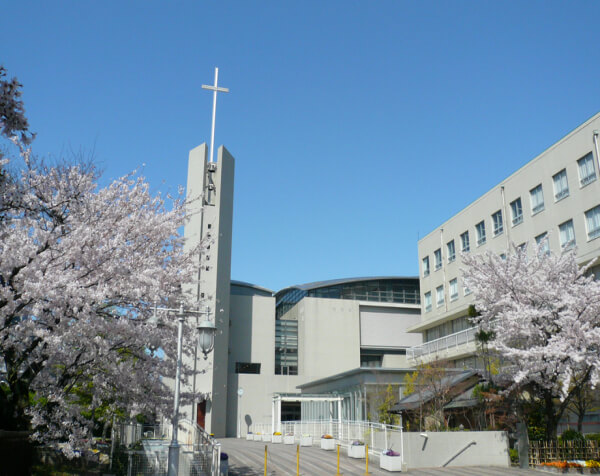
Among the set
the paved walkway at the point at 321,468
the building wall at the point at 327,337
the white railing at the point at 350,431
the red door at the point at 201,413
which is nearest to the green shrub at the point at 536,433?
the paved walkway at the point at 321,468

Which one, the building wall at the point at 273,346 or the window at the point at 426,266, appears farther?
the building wall at the point at 273,346

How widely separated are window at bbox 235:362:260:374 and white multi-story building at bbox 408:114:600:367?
14.2 m

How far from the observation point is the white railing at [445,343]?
37.8 metres

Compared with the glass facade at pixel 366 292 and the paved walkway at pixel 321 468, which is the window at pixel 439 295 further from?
the paved walkway at pixel 321 468

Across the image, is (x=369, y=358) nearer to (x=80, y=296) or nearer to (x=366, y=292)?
(x=366, y=292)

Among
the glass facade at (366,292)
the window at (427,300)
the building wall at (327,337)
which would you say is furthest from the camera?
the glass facade at (366,292)

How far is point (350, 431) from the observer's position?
29.9m

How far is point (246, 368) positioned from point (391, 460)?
105ft

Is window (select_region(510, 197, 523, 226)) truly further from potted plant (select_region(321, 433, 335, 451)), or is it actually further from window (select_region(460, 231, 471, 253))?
potted plant (select_region(321, 433, 335, 451))

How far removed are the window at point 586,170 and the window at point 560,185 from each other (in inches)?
44.6

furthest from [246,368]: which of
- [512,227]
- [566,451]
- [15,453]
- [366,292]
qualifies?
[15,453]

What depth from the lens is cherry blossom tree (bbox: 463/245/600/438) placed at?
840 inches

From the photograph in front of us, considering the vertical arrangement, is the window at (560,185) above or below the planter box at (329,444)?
above

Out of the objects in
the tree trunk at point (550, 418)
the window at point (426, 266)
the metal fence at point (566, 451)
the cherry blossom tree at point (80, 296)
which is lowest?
the metal fence at point (566, 451)
